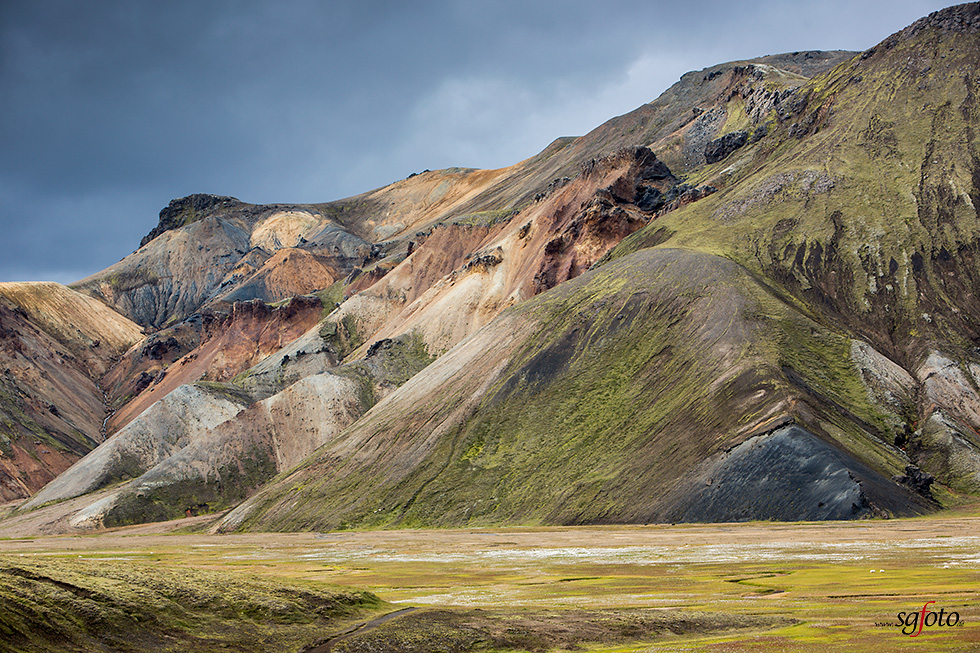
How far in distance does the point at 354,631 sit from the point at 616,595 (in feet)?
33.0

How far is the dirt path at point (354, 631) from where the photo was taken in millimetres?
16609

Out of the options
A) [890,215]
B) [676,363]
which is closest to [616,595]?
[676,363]

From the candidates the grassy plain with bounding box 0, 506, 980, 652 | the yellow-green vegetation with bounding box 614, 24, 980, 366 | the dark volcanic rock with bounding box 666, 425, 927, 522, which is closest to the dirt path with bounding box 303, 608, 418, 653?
the grassy plain with bounding box 0, 506, 980, 652

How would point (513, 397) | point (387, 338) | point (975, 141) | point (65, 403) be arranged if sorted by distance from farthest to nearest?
point (65, 403)
point (387, 338)
point (975, 141)
point (513, 397)

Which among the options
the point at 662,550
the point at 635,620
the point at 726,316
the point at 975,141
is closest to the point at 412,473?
the point at 726,316

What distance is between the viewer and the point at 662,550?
142ft

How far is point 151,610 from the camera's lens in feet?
53.8

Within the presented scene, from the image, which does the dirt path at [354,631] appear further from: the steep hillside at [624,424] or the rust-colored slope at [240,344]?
the rust-colored slope at [240,344]

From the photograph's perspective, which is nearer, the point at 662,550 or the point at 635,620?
the point at 635,620

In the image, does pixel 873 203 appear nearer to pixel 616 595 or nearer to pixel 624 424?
pixel 624 424

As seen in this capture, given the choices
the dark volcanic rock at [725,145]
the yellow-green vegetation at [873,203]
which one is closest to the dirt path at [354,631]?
the yellow-green vegetation at [873,203]

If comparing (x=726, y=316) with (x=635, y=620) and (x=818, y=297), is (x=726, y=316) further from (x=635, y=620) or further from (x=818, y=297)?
(x=635, y=620)

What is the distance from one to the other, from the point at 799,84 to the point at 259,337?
13019 cm

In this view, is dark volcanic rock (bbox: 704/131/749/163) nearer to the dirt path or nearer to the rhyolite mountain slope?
the rhyolite mountain slope
